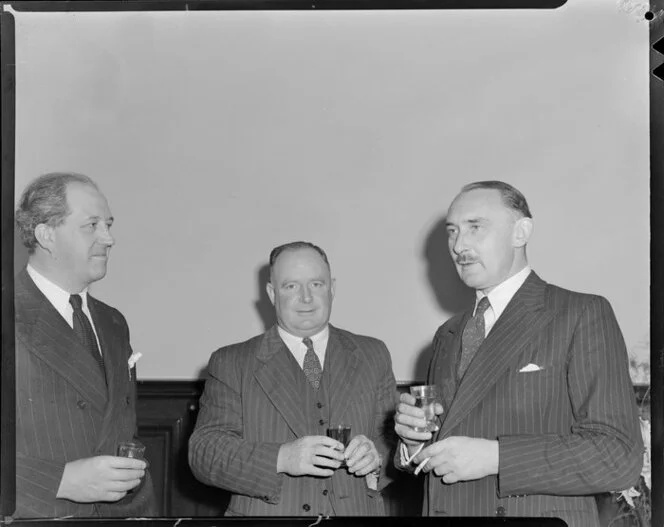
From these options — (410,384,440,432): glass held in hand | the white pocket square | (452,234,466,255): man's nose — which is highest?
(452,234,466,255): man's nose

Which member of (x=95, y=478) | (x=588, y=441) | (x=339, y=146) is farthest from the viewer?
(x=339, y=146)

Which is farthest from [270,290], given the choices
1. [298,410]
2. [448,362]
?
[448,362]

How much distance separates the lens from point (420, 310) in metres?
3.55

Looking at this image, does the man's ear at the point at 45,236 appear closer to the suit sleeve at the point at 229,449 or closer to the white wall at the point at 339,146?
the white wall at the point at 339,146

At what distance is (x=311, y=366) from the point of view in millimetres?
3285

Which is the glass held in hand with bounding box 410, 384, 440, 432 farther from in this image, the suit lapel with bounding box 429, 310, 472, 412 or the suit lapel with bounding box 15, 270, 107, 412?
the suit lapel with bounding box 15, 270, 107, 412

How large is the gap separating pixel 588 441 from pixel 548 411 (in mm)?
160

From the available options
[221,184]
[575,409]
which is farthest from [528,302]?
[221,184]

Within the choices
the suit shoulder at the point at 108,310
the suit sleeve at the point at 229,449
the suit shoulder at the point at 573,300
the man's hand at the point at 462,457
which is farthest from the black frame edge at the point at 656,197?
the suit shoulder at the point at 108,310

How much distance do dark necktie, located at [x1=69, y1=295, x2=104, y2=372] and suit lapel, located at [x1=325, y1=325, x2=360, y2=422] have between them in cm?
81

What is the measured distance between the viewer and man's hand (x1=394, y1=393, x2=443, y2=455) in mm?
2943

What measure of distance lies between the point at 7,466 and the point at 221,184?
49.7 inches

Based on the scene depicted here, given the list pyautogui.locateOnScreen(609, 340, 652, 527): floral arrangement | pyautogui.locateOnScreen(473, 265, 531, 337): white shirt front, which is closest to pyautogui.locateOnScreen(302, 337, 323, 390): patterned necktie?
pyautogui.locateOnScreen(473, 265, 531, 337): white shirt front

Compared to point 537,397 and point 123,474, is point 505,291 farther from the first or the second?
Answer: point 123,474
